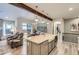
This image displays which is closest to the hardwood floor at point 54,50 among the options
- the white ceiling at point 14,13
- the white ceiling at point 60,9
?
the white ceiling at point 14,13

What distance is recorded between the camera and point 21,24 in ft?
10.2

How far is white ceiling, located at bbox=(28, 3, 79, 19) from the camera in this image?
2.97 metres

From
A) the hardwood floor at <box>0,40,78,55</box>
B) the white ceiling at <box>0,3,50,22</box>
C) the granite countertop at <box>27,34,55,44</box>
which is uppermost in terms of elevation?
the white ceiling at <box>0,3,50,22</box>

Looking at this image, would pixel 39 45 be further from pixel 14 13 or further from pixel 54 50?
pixel 14 13

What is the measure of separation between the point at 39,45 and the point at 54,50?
17.9 inches

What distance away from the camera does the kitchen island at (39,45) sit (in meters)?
3.05

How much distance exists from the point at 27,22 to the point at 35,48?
78 centimetres

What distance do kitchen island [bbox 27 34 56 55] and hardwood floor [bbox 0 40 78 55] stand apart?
0.12m

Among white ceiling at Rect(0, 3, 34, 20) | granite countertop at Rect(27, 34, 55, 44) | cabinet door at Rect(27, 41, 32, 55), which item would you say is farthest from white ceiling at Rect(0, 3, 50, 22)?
cabinet door at Rect(27, 41, 32, 55)

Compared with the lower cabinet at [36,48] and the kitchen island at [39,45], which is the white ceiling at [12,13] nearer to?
the kitchen island at [39,45]

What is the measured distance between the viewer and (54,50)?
10.2ft

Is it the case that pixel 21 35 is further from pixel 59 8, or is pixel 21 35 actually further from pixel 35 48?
pixel 59 8

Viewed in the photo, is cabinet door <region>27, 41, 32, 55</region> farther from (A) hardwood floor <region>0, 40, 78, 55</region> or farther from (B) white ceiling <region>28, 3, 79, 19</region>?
(B) white ceiling <region>28, 3, 79, 19</region>

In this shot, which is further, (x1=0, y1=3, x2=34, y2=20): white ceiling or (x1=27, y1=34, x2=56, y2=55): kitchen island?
(x1=27, y1=34, x2=56, y2=55): kitchen island
